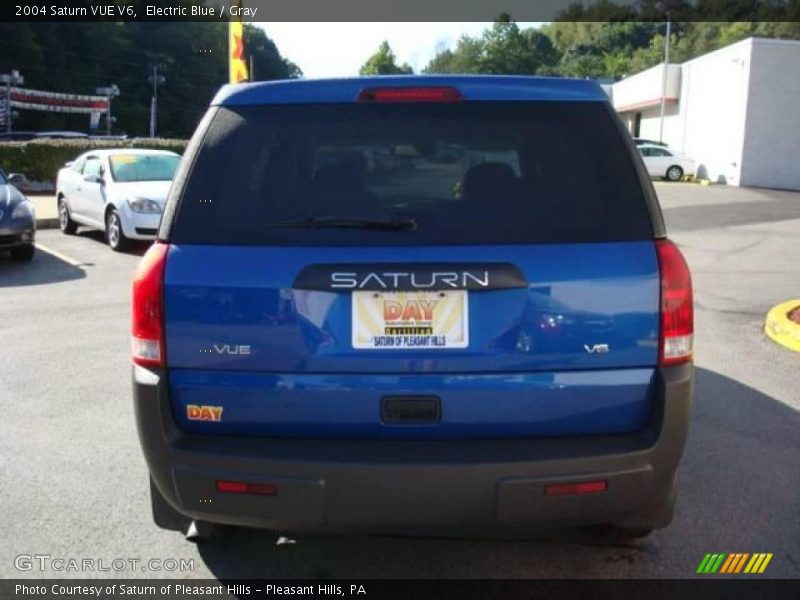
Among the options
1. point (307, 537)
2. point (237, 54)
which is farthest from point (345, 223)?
point (237, 54)

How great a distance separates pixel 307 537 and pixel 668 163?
32.4m

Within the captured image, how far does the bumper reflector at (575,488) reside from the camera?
2637 mm

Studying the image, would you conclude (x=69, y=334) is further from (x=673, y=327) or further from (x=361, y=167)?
(x=673, y=327)

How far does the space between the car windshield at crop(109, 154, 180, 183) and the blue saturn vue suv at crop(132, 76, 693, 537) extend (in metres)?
11.2

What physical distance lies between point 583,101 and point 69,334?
5959mm

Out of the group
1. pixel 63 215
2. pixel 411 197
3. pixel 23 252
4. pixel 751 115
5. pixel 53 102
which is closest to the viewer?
pixel 411 197

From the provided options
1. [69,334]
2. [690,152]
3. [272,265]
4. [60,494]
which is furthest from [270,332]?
[690,152]

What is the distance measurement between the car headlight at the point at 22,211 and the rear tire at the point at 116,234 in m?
1.42

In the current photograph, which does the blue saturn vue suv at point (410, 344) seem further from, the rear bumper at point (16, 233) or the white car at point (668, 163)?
the white car at point (668, 163)

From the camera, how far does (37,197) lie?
21.8 m

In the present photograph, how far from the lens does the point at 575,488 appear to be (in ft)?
8.71
